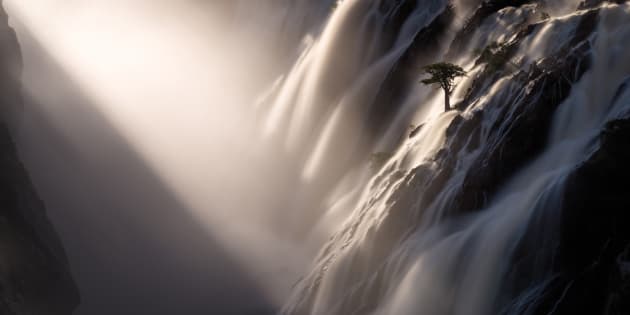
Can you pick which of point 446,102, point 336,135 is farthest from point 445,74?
point 336,135

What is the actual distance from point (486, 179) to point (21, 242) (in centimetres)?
2407

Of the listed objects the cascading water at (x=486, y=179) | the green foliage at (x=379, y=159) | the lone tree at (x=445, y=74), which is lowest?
the green foliage at (x=379, y=159)

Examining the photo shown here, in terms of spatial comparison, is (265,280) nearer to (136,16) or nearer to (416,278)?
(416,278)

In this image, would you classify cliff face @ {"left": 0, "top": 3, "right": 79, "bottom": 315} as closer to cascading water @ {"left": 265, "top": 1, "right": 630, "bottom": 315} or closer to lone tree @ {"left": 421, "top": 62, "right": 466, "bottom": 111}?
cascading water @ {"left": 265, "top": 1, "right": 630, "bottom": 315}

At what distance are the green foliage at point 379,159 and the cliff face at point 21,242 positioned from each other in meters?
13.6

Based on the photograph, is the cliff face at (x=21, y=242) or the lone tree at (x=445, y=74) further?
the cliff face at (x=21, y=242)

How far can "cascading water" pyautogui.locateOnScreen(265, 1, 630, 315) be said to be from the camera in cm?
1547

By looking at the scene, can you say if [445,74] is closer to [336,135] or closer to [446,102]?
[446,102]

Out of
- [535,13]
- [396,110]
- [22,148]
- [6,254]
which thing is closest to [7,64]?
[22,148]

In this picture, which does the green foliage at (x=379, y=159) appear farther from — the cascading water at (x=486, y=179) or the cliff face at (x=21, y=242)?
the cliff face at (x=21, y=242)

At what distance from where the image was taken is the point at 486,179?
18141mm

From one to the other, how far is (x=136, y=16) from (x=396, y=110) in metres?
60.9

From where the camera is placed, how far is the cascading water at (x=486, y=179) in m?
15.5

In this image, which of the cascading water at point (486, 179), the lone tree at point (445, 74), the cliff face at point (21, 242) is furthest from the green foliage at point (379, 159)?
the cliff face at point (21, 242)
